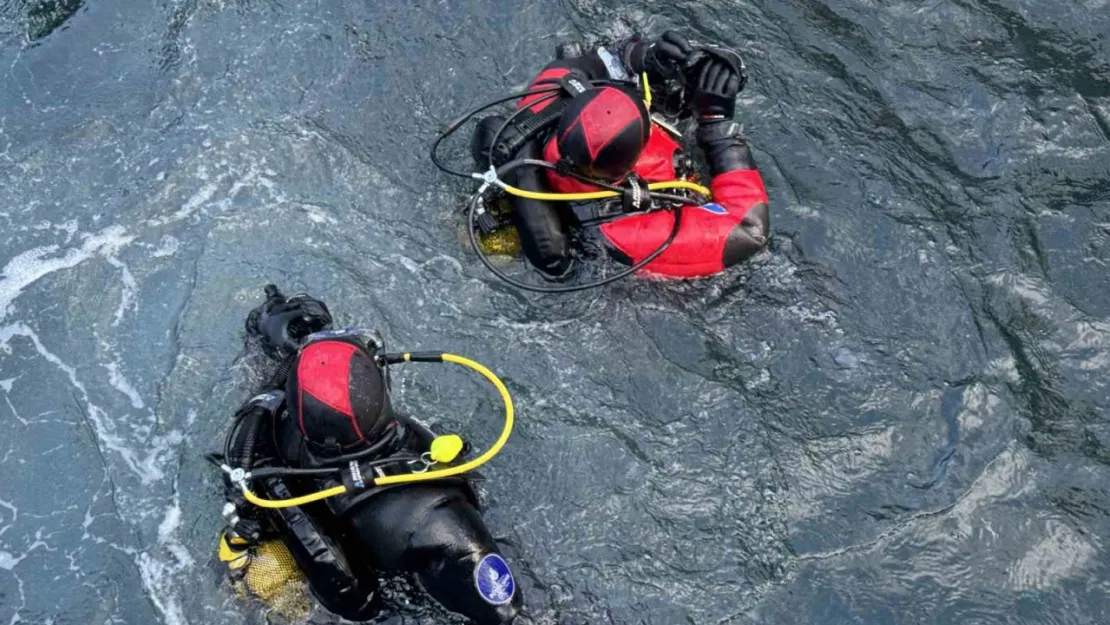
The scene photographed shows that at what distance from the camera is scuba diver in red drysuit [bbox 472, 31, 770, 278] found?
4.99 metres

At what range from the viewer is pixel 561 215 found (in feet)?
17.1

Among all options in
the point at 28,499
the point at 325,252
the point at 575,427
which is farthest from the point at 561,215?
the point at 28,499

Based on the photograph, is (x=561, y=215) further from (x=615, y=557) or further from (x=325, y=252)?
(x=615, y=557)

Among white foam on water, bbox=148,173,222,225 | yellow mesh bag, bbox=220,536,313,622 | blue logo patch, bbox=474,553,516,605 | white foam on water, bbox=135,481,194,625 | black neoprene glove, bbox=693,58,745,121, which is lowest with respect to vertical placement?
white foam on water, bbox=135,481,194,625

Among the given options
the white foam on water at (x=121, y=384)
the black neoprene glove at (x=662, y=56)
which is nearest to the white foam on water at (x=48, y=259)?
the white foam on water at (x=121, y=384)

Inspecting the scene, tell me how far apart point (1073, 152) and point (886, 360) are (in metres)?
1.96

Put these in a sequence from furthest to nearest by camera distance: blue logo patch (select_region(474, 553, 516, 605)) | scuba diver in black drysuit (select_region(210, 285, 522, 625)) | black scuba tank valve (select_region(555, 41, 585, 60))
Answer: black scuba tank valve (select_region(555, 41, 585, 60)) < blue logo patch (select_region(474, 553, 516, 605)) < scuba diver in black drysuit (select_region(210, 285, 522, 625))

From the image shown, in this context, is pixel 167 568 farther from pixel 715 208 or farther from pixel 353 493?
pixel 715 208

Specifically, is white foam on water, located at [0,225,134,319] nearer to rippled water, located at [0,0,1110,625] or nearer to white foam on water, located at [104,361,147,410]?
rippled water, located at [0,0,1110,625]

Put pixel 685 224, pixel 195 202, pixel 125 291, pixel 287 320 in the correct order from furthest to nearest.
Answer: pixel 195 202
pixel 125 291
pixel 685 224
pixel 287 320

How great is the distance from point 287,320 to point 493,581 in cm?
175

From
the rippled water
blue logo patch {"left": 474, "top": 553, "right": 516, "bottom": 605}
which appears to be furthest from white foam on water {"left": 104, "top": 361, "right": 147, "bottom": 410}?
blue logo patch {"left": 474, "top": 553, "right": 516, "bottom": 605}

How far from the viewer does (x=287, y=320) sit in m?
4.72

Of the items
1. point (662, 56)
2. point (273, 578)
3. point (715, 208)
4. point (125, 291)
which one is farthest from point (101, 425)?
point (662, 56)
